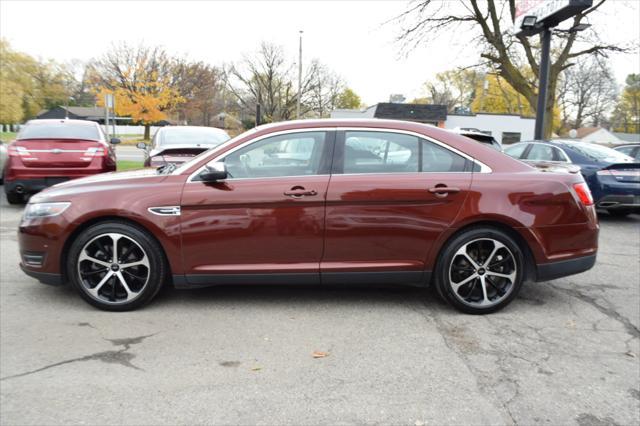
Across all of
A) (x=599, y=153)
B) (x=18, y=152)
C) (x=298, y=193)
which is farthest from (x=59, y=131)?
(x=599, y=153)

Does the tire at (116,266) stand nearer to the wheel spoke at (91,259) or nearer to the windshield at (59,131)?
the wheel spoke at (91,259)

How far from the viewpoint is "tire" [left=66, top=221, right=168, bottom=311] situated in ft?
12.9

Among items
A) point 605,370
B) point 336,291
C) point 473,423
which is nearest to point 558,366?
point 605,370

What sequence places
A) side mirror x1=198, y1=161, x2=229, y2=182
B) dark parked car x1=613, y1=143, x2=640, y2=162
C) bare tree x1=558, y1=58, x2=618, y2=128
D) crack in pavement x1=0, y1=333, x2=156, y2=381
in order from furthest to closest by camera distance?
bare tree x1=558, y1=58, x2=618, y2=128 → dark parked car x1=613, y1=143, x2=640, y2=162 → side mirror x1=198, y1=161, x2=229, y2=182 → crack in pavement x1=0, y1=333, x2=156, y2=381

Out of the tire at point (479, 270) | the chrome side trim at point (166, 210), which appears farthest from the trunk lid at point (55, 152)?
the tire at point (479, 270)

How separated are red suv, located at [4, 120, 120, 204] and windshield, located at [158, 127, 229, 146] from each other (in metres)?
1.13

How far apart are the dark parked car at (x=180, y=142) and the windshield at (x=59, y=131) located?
1140mm

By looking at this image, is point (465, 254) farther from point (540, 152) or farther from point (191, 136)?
point (540, 152)

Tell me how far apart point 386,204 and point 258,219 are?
1.03 meters

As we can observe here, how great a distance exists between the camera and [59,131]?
892 cm

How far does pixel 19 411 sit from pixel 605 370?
11.5ft

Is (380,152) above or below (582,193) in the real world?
above

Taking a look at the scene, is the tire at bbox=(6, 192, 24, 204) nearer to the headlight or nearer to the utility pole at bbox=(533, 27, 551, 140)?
the headlight

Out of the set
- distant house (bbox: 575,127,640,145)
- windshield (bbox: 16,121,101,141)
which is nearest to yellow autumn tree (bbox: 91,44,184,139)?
windshield (bbox: 16,121,101,141)
